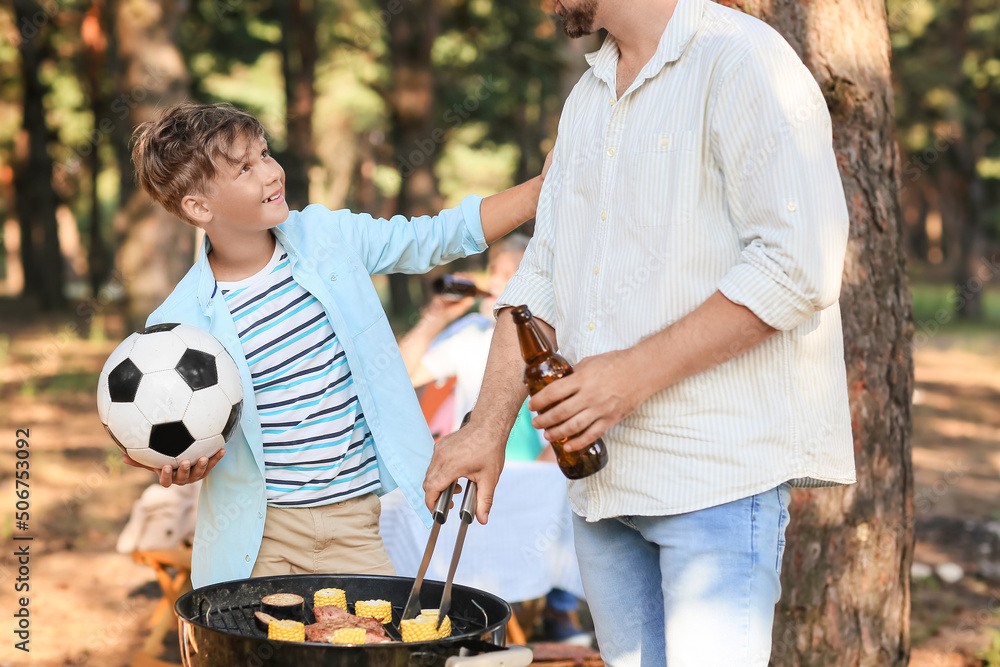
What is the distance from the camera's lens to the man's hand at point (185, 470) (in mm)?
Result: 2508

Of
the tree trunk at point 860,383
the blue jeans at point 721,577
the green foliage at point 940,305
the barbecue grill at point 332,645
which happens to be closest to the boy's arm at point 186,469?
the barbecue grill at point 332,645

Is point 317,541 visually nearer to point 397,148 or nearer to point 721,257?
point 721,257

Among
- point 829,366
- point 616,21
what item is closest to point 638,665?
point 829,366

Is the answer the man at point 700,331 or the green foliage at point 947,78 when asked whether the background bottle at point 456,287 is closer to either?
the man at point 700,331

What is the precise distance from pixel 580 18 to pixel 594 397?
2.67 feet

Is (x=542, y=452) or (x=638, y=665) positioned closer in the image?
(x=638, y=665)

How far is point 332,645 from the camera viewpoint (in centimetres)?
169

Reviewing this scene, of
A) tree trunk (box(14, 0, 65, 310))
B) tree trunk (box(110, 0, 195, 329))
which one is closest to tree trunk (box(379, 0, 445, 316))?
tree trunk (box(110, 0, 195, 329))

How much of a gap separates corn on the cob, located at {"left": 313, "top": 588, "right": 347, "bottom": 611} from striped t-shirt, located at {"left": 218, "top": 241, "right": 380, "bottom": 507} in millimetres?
591

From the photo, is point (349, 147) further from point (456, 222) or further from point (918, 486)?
point (456, 222)

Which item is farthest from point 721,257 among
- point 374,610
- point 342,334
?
point 342,334

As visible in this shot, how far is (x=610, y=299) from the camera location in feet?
6.57

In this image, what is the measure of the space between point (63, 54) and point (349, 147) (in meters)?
11.8

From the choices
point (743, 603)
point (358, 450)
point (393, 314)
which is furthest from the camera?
point (393, 314)
